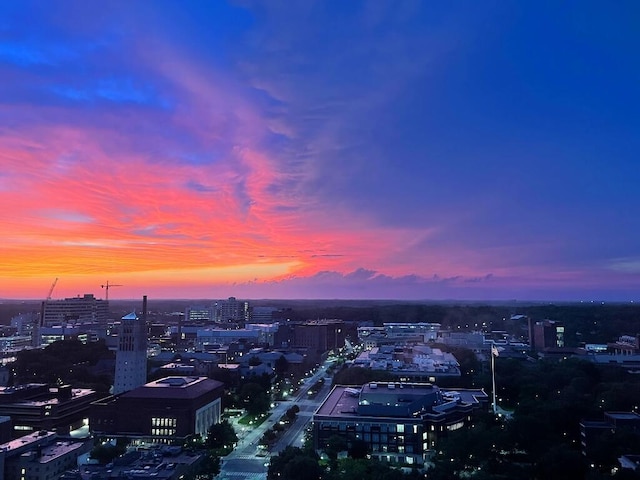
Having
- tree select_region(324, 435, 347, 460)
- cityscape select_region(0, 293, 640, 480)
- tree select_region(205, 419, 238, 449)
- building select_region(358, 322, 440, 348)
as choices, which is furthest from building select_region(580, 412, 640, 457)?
building select_region(358, 322, 440, 348)

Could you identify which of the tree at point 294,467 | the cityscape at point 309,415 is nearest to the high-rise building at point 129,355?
the cityscape at point 309,415

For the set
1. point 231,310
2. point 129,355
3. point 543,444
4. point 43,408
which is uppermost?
point 231,310

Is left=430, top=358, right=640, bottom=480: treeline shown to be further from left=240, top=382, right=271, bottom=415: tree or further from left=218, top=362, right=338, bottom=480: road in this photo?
left=240, top=382, right=271, bottom=415: tree

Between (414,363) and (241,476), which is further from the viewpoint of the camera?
(414,363)

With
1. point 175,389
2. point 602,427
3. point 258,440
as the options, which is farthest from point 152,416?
point 602,427

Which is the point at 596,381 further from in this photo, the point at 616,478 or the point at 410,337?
the point at 410,337

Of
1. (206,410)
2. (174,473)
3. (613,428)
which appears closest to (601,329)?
(613,428)

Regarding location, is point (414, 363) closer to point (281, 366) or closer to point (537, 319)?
point (281, 366)
